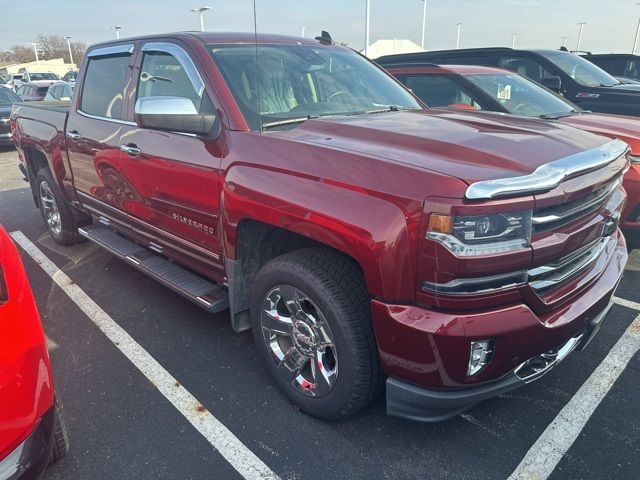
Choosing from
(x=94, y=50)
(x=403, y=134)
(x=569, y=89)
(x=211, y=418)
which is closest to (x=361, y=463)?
(x=211, y=418)

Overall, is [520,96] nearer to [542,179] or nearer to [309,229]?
[542,179]

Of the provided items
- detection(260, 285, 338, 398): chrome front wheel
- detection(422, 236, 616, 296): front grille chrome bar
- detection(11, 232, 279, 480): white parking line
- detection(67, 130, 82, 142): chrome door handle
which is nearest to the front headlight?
detection(422, 236, 616, 296): front grille chrome bar

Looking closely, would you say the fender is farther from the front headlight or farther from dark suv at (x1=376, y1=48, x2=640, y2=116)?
dark suv at (x1=376, y1=48, x2=640, y2=116)

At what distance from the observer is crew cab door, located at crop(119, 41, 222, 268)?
2.74 m

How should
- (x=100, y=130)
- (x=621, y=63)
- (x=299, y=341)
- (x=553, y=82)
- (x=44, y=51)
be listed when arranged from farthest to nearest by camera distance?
(x=44, y=51)
(x=621, y=63)
(x=553, y=82)
(x=100, y=130)
(x=299, y=341)

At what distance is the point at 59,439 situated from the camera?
219 cm

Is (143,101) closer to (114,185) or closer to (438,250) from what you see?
(114,185)

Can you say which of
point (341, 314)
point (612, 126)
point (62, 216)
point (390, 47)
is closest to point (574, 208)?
point (341, 314)

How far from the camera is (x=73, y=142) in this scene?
4.12 m

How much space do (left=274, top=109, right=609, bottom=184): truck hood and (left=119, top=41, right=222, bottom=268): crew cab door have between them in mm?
555

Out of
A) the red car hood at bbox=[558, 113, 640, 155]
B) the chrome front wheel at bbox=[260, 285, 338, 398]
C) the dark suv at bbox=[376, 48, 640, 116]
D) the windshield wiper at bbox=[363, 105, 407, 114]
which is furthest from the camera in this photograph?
the dark suv at bbox=[376, 48, 640, 116]

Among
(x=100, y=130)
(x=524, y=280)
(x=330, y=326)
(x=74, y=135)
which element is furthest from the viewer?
(x=74, y=135)

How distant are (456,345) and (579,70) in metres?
7.47

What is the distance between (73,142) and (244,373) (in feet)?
8.60
